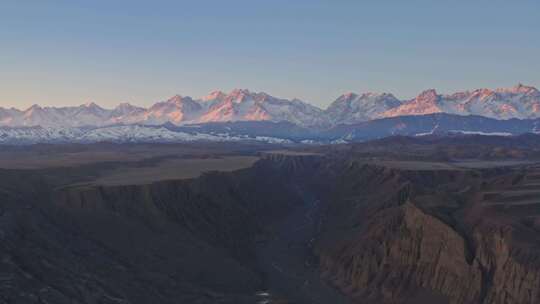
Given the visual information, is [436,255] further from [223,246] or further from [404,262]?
[223,246]

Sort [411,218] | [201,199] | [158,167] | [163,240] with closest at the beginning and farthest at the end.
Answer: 1. [411,218]
2. [163,240]
3. [201,199]
4. [158,167]

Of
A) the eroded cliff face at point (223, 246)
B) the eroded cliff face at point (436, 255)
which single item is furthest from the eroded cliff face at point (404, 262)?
the eroded cliff face at point (223, 246)

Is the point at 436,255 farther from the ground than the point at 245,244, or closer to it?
farther from the ground

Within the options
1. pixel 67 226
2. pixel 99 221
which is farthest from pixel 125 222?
pixel 67 226

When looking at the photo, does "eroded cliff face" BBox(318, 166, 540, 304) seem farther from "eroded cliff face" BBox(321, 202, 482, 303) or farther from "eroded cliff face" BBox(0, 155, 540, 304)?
"eroded cliff face" BBox(0, 155, 540, 304)

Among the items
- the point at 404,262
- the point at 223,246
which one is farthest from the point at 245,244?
the point at 404,262

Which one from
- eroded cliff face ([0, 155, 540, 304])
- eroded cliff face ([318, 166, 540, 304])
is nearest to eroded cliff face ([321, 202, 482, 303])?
eroded cliff face ([318, 166, 540, 304])

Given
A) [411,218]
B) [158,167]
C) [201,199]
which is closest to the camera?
[411,218]

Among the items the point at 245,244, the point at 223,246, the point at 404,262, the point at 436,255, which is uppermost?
the point at 436,255

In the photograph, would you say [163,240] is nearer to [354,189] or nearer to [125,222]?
[125,222]
